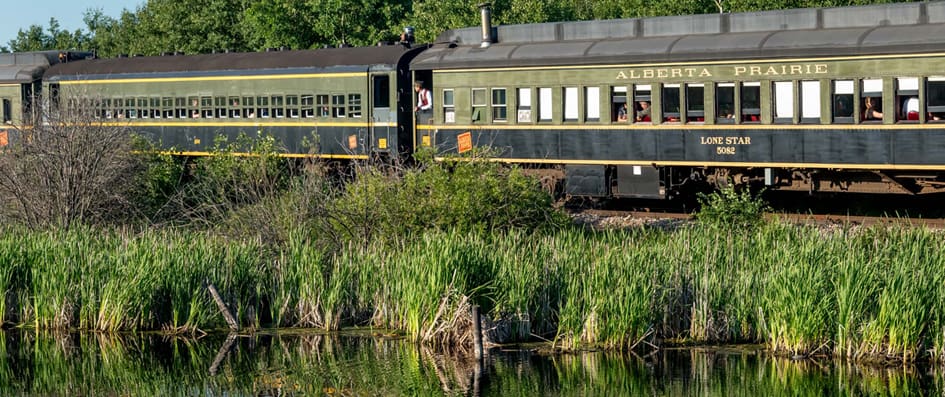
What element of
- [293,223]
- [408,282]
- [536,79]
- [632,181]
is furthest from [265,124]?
[408,282]

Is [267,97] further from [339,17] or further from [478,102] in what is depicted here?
[339,17]

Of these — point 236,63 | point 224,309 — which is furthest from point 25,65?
point 224,309

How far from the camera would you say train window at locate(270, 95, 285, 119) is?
32.2m

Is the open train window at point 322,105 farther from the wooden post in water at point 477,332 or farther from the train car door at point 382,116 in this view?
the wooden post in water at point 477,332

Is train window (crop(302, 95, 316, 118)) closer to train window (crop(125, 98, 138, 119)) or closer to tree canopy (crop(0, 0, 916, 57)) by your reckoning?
train window (crop(125, 98, 138, 119))

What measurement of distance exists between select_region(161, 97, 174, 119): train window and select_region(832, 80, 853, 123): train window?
1748 centimetres

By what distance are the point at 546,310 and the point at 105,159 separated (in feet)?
34.5

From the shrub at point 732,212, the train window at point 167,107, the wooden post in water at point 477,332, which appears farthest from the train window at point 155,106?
the wooden post in water at point 477,332

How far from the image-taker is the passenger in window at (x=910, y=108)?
22609 millimetres

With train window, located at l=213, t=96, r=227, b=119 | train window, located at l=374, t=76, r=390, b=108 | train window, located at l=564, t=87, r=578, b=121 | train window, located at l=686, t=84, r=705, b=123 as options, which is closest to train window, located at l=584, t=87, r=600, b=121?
train window, located at l=564, t=87, r=578, b=121

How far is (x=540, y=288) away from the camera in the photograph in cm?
1670

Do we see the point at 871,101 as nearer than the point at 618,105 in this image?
Yes

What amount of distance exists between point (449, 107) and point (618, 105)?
423 centimetres

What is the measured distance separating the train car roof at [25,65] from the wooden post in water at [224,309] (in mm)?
22893
